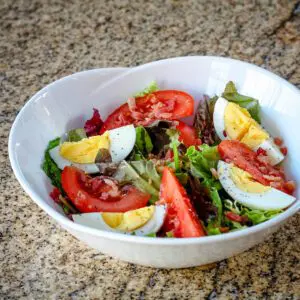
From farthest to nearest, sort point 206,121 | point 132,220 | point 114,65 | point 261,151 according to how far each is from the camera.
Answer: point 114,65
point 206,121
point 261,151
point 132,220

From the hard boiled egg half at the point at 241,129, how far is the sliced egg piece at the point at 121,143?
0.76 feet

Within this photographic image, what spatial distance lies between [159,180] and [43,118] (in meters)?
0.36

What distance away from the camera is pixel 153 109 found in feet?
5.70

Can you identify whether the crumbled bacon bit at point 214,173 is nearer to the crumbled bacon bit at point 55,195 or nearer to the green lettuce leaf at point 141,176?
the green lettuce leaf at point 141,176

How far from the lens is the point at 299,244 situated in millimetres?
1550

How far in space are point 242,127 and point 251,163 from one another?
5.6 inches

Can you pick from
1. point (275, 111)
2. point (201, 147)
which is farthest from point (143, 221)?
point (275, 111)

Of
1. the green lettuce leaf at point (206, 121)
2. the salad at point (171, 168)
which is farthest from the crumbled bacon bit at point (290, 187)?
the green lettuce leaf at point (206, 121)

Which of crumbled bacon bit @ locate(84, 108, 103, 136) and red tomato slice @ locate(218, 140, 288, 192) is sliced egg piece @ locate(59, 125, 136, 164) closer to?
crumbled bacon bit @ locate(84, 108, 103, 136)

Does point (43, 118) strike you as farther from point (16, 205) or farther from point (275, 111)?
point (275, 111)

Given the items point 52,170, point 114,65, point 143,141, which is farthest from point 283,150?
point 114,65

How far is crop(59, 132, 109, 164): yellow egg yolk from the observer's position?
161 centimetres

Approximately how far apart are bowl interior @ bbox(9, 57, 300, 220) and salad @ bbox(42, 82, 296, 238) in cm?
3

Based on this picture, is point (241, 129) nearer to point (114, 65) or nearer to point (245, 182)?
point (245, 182)
